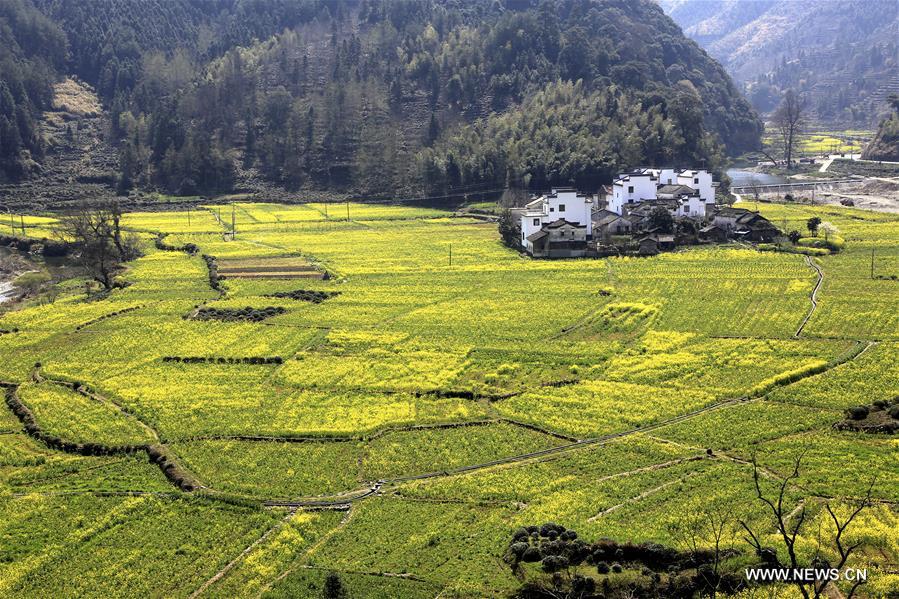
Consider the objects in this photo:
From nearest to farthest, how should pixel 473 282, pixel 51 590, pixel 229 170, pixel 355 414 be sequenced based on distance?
pixel 51 590 → pixel 355 414 → pixel 473 282 → pixel 229 170

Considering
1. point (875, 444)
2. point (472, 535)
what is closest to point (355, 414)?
point (472, 535)

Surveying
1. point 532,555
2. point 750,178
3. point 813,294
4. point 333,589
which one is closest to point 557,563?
point 532,555

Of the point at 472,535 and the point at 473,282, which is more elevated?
the point at 473,282

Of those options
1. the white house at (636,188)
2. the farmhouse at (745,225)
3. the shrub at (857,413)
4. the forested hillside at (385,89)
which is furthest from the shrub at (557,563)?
the forested hillside at (385,89)

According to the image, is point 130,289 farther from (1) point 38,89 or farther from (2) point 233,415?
(1) point 38,89

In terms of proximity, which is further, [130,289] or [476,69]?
[476,69]

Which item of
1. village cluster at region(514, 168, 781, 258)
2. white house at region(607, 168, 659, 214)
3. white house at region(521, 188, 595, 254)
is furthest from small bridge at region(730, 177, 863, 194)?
white house at region(521, 188, 595, 254)

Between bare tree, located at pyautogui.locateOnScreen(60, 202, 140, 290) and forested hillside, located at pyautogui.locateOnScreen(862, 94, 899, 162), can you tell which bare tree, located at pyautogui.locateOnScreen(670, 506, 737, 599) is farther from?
forested hillside, located at pyautogui.locateOnScreen(862, 94, 899, 162)

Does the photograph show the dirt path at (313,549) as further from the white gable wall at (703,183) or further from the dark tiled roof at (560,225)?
the white gable wall at (703,183)

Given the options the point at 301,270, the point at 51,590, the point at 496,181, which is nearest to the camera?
the point at 51,590
